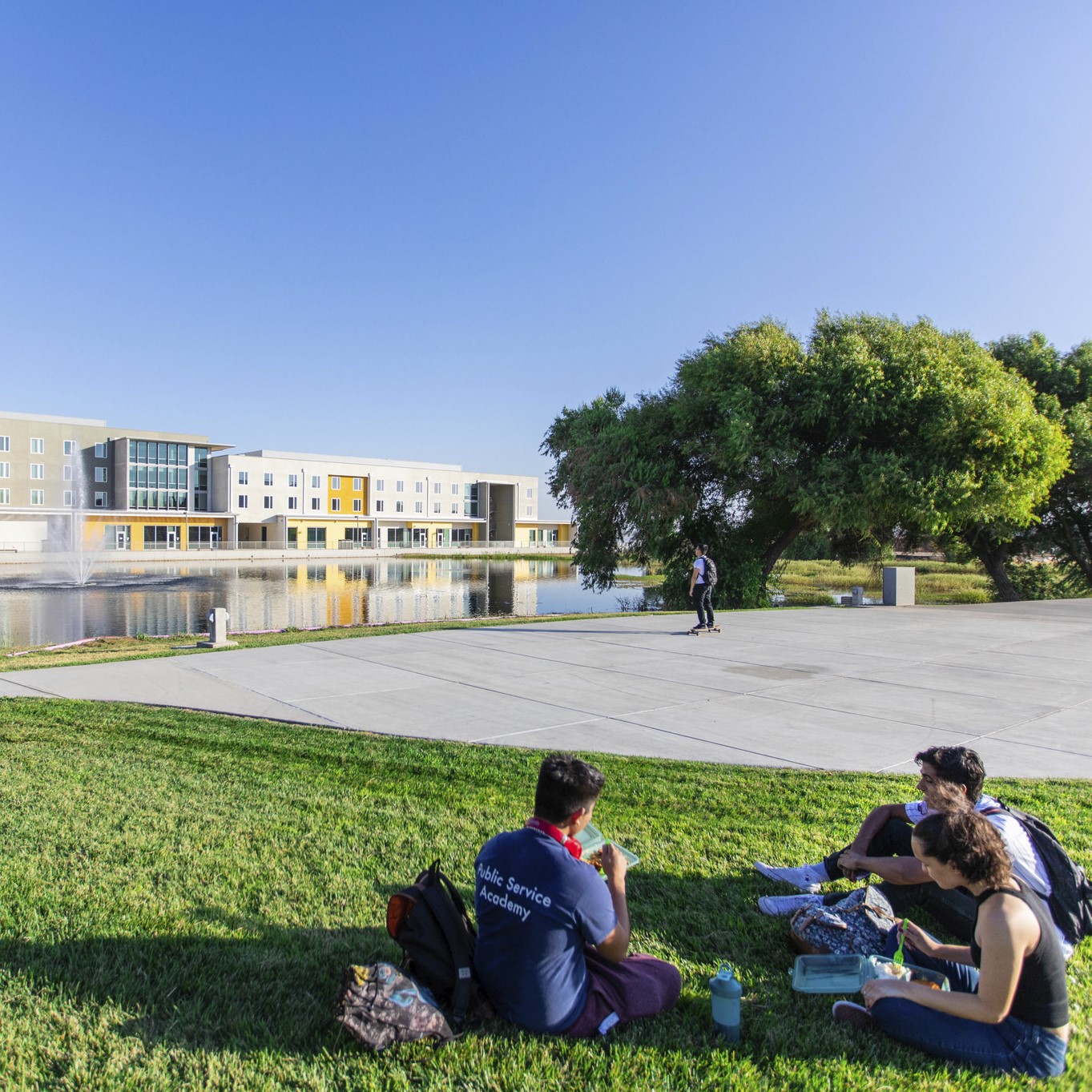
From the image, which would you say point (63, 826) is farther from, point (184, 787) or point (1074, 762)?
point (1074, 762)

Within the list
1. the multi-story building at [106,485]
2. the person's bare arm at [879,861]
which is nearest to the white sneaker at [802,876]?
the person's bare arm at [879,861]

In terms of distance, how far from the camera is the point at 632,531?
26.4 meters

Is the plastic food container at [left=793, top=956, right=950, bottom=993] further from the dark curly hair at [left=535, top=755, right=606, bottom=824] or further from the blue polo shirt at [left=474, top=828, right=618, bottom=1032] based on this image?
the dark curly hair at [left=535, top=755, right=606, bottom=824]

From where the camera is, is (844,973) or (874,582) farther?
(874,582)

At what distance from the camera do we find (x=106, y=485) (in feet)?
263

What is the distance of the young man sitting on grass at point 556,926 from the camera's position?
2.94 meters

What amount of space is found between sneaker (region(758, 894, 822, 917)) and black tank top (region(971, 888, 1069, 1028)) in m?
1.22

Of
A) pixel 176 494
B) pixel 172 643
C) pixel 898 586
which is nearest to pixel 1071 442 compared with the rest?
pixel 898 586

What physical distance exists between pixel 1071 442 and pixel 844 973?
29.0 m

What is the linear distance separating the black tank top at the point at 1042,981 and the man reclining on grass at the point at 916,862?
25.5 inches

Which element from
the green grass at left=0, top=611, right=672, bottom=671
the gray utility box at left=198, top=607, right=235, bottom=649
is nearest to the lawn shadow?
the green grass at left=0, top=611, right=672, bottom=671

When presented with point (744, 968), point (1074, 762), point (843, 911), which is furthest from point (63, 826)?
point (1074, 762)

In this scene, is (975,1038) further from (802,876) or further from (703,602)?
(703,602)

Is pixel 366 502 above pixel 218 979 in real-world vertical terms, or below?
above
